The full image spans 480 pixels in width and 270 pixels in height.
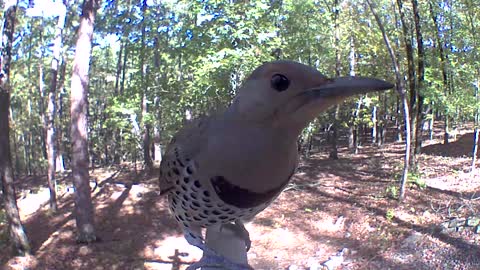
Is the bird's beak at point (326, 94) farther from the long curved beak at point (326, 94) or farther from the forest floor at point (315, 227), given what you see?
the forest floor at point (315, 227)

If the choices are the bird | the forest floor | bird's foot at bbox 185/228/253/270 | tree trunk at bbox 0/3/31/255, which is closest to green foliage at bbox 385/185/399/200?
the forest floor

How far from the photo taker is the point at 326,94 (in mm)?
1034

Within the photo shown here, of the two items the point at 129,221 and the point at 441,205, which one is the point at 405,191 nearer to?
the point at 441,205

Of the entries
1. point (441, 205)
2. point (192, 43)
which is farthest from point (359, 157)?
point (192, 43)

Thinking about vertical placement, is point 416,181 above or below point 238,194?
below

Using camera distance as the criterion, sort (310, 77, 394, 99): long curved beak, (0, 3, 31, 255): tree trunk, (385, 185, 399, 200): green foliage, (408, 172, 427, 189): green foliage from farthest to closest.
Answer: (408, 172, 427, 189): green foliage
(385, 185, 399, 200): green foliage
(0, 3, 31, 255): tree trunk
(310, 77, 394, 99): long curved beak

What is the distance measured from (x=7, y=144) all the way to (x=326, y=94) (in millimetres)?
7893

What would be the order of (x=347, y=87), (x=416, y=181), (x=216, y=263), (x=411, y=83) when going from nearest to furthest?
(x=347, y=87)
(x=216, y=263)
(x=411, y=83)
(x=416, y=181)

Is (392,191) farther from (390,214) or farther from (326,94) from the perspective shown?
(326,94)

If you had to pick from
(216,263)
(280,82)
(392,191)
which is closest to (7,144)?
(216,263)

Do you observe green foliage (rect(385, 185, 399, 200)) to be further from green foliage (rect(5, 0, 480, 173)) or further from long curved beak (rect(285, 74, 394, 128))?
long curved beak (rect(285, 74, 394, 128))

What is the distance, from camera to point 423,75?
10305mm

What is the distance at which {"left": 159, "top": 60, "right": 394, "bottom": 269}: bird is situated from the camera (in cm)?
107

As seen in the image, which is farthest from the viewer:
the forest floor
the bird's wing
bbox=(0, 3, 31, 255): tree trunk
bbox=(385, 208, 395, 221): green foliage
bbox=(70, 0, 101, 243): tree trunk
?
bbox=(385, 208, 395, 221): green foliage
